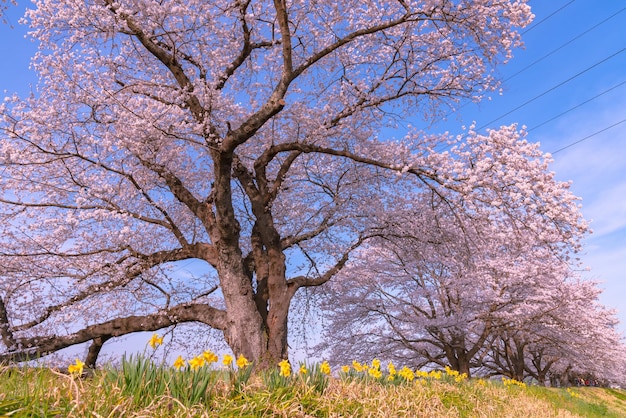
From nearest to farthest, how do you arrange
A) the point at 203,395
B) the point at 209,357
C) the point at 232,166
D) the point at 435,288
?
the point at 203,395, the point at 209,357, the point at 232,166, the point at 435,288

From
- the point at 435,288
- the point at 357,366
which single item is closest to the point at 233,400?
the point at 357,366

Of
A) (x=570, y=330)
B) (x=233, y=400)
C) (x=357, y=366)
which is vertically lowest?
(x=233, y=400)

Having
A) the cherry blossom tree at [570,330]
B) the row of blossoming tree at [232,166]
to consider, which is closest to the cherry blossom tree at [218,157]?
the row of blossoming tree at [232,166]

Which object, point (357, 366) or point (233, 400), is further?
point (357, 366)

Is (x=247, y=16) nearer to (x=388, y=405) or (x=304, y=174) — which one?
(x=304, y=174)

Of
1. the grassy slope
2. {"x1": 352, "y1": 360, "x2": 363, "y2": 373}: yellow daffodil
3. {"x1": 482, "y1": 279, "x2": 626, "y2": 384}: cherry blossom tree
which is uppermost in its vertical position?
{"x1": 482, "y1": 279, "x2": 626, "y2": 384}: cherry blossom tree

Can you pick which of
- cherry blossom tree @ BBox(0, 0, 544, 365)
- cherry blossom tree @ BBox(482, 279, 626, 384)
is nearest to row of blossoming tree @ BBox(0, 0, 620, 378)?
cherry blossom tree @ BBox(0, 0, 544, 365)

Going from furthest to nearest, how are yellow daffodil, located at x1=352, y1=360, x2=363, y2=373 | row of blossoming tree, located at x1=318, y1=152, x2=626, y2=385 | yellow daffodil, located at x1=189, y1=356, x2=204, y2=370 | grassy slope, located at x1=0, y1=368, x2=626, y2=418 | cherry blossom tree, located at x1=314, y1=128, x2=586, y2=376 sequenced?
1. row of blossoming tree, located at x1=318, y1=152, x2=626, y2=385
2. cherry blossom tree, located at x1=314, y1=128, x2=586, y2=376
3. yellow daffodil, located at x1=352, y1=360, x2=363, y2=373
4. yellow daffodil, located at x1=189, y1=356, x2=204, y2=370
5. grassy slope, located at x1=0, y1=368, x2=626, y2=418

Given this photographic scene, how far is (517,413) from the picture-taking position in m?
7.42

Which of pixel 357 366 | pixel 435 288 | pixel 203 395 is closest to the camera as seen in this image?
pixel 203 395

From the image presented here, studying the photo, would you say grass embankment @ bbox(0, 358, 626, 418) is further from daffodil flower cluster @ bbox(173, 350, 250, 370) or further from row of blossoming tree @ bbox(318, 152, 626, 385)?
row of blossoming tree @ bbox(318, 152, 626, 385)

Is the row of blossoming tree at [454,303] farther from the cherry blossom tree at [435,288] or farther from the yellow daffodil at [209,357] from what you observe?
the yellow daffodil at [209,357]

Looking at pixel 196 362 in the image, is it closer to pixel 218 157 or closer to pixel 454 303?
pixel 218 157

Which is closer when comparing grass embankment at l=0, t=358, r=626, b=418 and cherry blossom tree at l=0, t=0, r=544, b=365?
grass embankment at l=0, t=358, r=626, b=418
